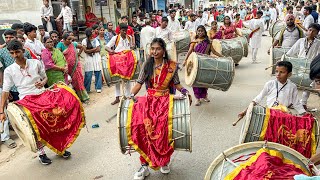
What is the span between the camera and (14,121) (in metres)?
3.45

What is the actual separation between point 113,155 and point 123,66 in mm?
2112

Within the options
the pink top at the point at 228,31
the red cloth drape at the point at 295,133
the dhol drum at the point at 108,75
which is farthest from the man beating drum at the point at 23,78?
the pink top at the point at 228,31

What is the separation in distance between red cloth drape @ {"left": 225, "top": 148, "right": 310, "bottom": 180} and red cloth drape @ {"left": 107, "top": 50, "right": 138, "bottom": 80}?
3.85 m

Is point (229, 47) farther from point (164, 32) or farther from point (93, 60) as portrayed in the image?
point (93, 60)

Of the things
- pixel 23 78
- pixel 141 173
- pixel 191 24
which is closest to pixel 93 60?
pixel 23 78

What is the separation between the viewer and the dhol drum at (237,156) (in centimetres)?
231

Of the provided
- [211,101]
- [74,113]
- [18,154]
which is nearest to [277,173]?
[74,113]

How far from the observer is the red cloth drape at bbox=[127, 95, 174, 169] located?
296cm

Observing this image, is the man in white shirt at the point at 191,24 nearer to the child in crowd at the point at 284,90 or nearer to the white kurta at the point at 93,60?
the white kurta at the point at 93,60

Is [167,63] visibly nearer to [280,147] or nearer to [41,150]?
[280,147]

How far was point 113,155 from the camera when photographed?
412 cm

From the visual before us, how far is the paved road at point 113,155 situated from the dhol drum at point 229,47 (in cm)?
215

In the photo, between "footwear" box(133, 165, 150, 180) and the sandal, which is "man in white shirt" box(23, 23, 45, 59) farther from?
"footwear" box(133, 165, 150, 180)

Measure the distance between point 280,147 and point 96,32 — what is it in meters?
6.02
